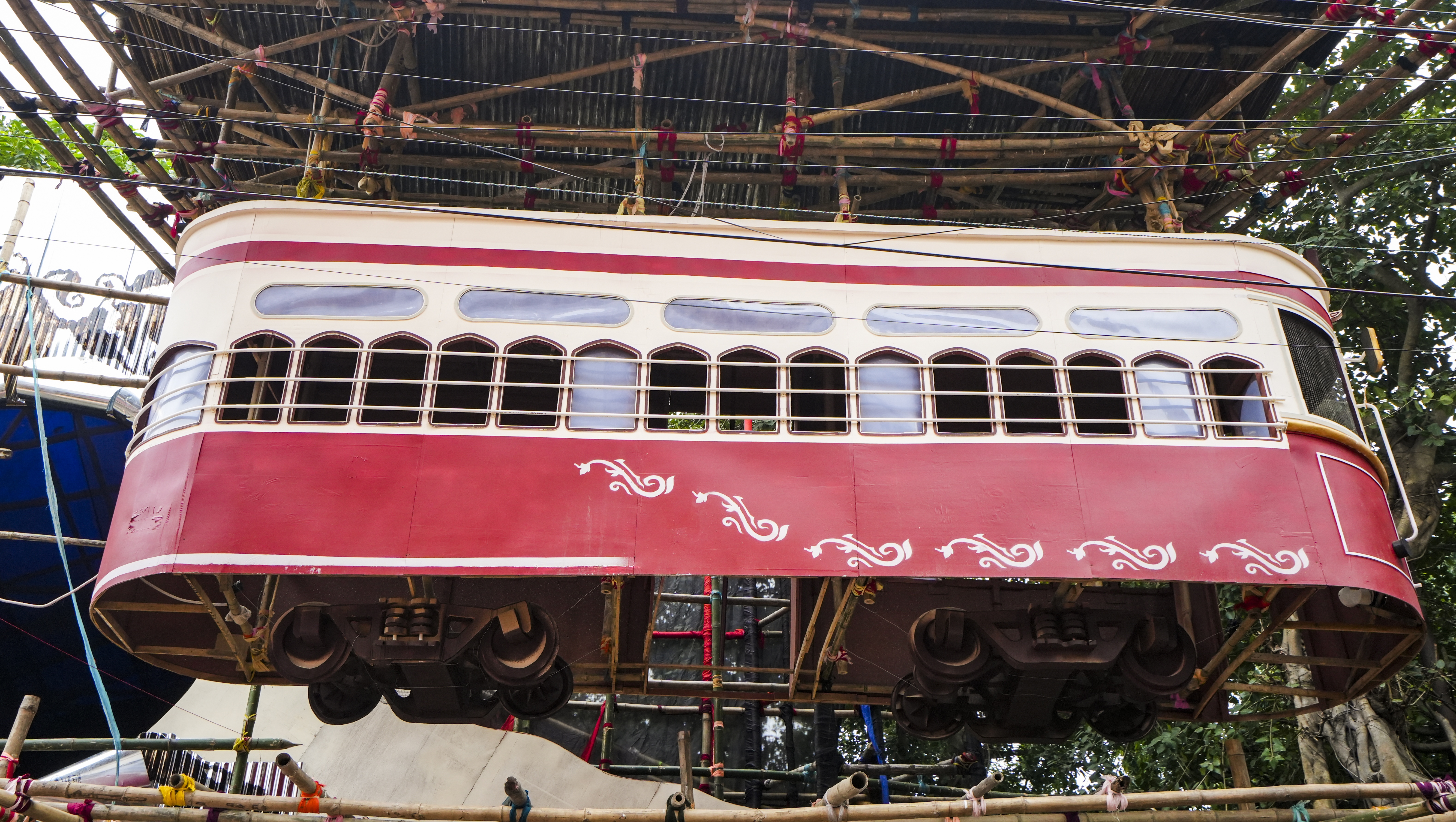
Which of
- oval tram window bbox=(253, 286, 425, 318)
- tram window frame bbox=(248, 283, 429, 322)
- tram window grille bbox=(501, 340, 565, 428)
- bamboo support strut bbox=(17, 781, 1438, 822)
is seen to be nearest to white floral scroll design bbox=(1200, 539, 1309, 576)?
bamboo support strut bbox=(17, 781, 1438, 822)

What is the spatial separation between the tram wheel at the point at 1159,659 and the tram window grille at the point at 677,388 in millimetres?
3848

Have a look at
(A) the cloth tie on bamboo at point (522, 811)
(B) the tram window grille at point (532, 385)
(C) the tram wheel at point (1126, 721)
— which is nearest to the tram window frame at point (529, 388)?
(B) the tram window grille at point (532, 385)

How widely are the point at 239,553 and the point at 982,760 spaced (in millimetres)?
9904

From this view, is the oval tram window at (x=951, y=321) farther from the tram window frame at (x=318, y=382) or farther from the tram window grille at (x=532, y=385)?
the tram window frame at (x=318, y=382)

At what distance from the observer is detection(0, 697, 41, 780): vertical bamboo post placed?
22.9ft

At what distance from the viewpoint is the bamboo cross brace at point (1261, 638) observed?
8617mm

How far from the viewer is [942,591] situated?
9.98m

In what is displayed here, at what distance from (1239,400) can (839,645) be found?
374 centimetres

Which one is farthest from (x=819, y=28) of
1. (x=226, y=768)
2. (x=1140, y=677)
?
(x=226, y=768)

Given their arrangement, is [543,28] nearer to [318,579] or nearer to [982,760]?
[318,579]

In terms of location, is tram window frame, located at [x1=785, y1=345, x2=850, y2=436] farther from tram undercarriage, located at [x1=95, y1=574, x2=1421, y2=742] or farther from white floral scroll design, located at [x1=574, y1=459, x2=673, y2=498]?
tram undercarriage, located at [x1=95, y1=574, x2=1421, y2=742]

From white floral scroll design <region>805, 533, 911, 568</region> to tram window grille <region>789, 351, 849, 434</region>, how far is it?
0.91 m

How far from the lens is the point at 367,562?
813cm

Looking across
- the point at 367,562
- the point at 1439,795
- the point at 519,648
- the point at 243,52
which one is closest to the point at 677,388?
the point at 519,648
